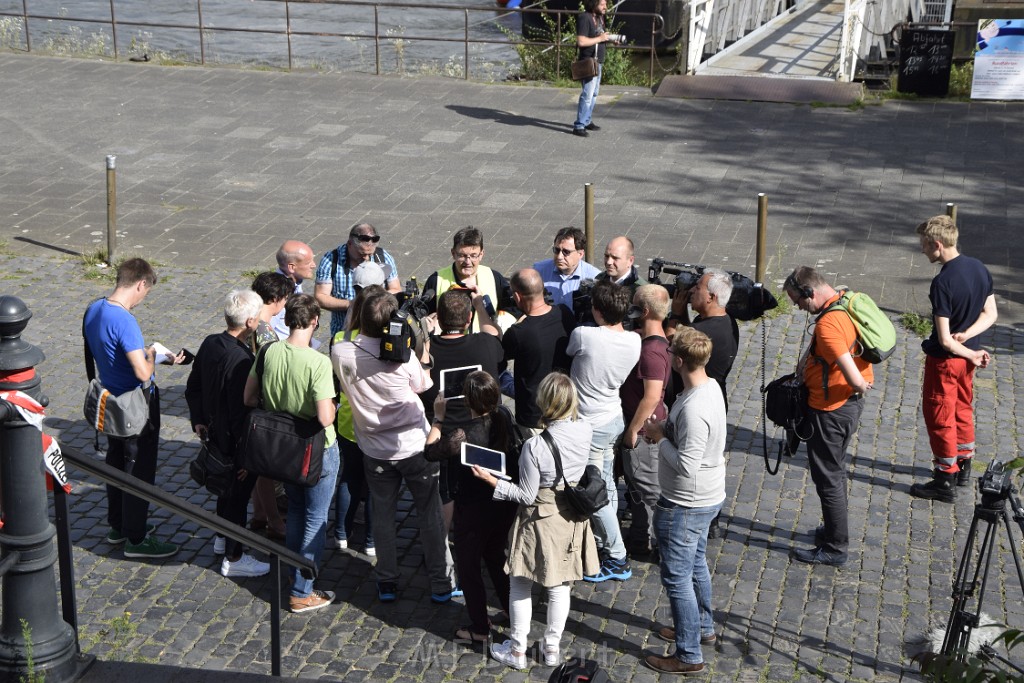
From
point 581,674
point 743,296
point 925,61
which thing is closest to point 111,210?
point 743,296

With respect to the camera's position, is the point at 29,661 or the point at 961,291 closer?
the point at 29,661

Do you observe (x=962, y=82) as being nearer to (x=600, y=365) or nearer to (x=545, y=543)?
(x=600, y=365)

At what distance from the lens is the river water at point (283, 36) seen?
21969 millimetres

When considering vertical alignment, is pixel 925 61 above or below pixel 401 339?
above

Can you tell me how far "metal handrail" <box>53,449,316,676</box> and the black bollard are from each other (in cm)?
14

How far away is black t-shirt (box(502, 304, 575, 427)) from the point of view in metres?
6.63

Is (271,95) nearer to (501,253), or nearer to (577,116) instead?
(577,116)

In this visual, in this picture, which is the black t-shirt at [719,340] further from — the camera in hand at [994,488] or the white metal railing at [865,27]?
the white metal railing at [865,27]

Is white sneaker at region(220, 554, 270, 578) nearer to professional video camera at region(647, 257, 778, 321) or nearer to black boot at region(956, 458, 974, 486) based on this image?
professional video camera at region(647, 257, 778, 321)

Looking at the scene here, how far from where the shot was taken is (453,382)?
6074 mm

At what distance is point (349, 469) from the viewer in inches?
266

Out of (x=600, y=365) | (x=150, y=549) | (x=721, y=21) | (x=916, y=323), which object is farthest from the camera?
(x=721, y=21)

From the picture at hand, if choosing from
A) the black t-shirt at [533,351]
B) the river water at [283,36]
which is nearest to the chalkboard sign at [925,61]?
the river water at [283,36]

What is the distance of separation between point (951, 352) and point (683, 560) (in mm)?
2666
